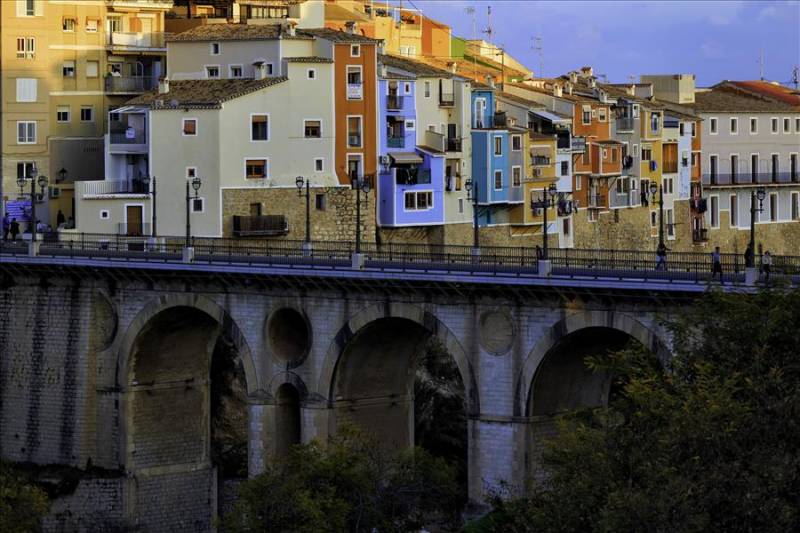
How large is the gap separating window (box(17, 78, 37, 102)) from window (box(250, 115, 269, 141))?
29.3ft

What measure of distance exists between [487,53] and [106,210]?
6193cm

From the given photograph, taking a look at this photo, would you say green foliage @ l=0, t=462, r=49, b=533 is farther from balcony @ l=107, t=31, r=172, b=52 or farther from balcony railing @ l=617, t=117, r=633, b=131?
balcony railing @ l=617, t=117, r=633, b=131

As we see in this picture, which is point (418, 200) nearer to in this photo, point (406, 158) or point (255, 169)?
point (406, 158)

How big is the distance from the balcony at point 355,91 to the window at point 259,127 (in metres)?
4.47

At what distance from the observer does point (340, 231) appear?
110 meters

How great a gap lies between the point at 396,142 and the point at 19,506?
33.6m

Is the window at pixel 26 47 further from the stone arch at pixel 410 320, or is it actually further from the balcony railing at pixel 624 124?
the balcony railing at pixel 624 124

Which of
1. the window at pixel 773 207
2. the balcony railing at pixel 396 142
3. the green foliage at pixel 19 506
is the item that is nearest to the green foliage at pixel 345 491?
the green foliage at pixel 19 506

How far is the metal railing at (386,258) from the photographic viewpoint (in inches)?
3113

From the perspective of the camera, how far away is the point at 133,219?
105 metres

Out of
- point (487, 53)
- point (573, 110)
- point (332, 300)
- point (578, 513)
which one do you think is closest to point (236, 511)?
point (332, 300)

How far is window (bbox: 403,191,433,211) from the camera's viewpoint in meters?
114

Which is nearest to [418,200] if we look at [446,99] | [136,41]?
[446,99]

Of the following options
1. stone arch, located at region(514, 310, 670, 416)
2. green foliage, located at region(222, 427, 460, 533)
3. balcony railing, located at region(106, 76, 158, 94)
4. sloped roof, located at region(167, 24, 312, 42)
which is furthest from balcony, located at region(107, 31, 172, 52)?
stone arch, located at region(514, 310, 670, 416)
